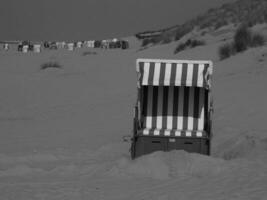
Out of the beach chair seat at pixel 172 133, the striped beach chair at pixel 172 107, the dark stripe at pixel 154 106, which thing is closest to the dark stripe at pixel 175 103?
the striped beach chair at pixel 172 107

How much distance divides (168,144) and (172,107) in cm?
95

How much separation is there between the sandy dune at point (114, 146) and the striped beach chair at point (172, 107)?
31 cm

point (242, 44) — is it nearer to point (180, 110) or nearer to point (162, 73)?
point (180, 110)

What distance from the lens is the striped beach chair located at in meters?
8.31

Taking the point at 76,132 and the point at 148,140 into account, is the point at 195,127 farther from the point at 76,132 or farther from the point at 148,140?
the point at 76,132

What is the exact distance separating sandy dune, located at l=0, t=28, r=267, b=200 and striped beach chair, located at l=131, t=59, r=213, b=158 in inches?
12.3

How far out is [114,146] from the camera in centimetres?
1027

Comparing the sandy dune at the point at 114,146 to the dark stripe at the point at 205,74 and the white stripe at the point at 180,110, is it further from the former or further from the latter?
the dark stripe at the point at 205,74

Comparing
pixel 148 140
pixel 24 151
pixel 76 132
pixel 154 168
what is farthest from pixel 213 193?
pixel 76 132

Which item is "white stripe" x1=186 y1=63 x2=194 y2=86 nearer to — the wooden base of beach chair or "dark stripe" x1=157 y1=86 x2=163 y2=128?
the wooden base of beach chair

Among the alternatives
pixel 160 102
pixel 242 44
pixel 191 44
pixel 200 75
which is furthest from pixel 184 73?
pixel 191 44

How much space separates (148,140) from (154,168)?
761 mm

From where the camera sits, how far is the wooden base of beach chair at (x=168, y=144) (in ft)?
27.1

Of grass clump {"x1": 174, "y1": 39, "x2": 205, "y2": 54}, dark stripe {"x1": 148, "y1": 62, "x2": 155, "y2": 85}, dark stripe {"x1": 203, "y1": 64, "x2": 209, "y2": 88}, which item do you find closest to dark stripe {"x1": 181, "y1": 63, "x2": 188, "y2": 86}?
dark stripe {"x1": 203, "y1": 64, "x2": 209, "y2": 88}
